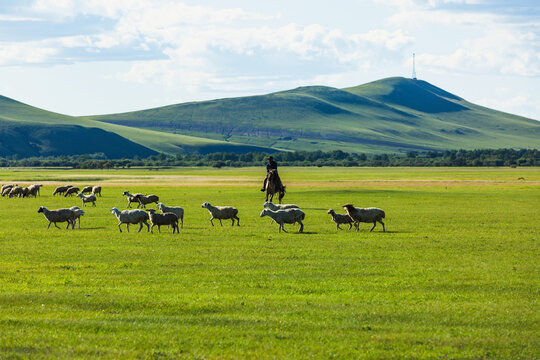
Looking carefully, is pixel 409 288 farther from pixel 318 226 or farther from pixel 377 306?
pixel 318 226

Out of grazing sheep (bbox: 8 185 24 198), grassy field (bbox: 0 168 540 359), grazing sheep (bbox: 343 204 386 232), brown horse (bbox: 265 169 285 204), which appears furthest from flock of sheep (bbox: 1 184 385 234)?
grazing sheep (bbox: 8 185 24 198)

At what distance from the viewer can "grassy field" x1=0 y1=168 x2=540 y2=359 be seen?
12.9 metres

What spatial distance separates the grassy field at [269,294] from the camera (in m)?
12.9

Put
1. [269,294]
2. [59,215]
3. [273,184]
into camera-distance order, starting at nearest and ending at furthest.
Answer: [269,294] < [59,215] < [273,184]

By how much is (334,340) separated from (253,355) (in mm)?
1753

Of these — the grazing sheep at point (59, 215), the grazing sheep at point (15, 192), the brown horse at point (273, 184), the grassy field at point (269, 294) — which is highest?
the brown horse at point (273, 184)

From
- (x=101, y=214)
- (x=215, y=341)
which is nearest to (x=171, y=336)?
(x=215, y=341)

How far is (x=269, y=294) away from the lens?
1734 cm

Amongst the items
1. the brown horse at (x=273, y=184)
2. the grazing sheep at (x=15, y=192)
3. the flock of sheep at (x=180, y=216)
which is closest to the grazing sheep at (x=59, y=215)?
the flock of sheep at (x=180, y=216)

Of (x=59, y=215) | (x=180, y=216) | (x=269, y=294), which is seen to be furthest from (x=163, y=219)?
(x=269, y=294)

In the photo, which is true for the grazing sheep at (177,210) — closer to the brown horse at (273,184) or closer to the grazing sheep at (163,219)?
the grazing sheep at (163,219)

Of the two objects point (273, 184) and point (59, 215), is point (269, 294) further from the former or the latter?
point (273, 184)

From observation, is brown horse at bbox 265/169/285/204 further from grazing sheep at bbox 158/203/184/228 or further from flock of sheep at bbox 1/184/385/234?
grazing sheep at bbox 158/203/184/228

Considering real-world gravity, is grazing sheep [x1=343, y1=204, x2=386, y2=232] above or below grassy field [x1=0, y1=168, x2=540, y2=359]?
above
